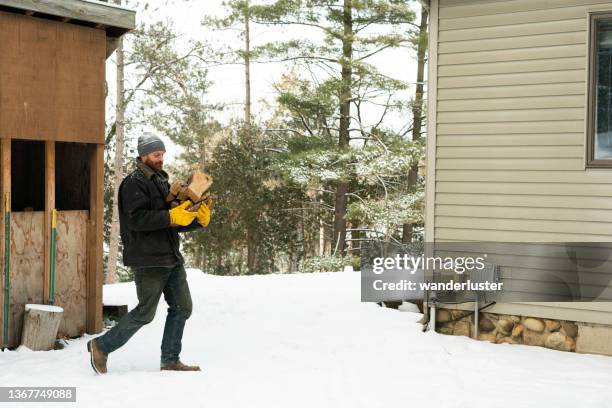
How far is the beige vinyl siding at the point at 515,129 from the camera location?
642cm

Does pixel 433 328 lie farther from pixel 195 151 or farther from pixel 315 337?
pixel 195 151

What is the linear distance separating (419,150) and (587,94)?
11.8m

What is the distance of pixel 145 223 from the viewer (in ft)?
16.5

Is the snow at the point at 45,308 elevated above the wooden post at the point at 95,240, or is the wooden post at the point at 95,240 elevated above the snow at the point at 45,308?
the wooden post at the point at 95,240

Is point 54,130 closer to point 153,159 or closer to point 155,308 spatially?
point 153,159

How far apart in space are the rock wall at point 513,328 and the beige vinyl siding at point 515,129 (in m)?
0.14

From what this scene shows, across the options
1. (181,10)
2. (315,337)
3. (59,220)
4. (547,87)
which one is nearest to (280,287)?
(315,337)

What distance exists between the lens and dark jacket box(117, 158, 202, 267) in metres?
5.04

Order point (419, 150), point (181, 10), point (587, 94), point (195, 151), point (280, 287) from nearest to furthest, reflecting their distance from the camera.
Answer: point (587, 94) < point (280, 287) < point (419, 150) < point (181, 10) < point (195, 151)

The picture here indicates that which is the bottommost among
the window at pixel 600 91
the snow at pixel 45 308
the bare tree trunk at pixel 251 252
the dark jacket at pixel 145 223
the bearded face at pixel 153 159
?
the bare tree trunk at pixel 251 252

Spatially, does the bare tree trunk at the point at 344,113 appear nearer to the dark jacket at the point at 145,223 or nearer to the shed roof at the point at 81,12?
the shed roof at the point at 81,12

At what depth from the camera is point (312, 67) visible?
2003cm

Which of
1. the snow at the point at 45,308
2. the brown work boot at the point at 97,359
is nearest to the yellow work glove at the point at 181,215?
the brown work boot at the point at 97,359

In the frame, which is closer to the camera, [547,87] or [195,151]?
[547,87]
